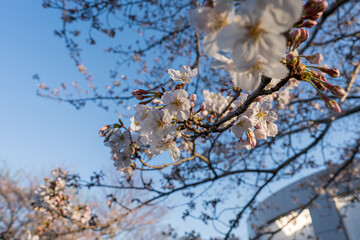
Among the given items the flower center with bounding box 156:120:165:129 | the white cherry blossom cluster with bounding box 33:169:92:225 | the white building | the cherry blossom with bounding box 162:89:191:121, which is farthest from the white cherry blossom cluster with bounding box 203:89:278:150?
the white building

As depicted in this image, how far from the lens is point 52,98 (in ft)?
15.0

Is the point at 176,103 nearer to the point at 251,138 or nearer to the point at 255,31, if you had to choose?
the point at 251,138

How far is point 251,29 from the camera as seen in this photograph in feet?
1.91

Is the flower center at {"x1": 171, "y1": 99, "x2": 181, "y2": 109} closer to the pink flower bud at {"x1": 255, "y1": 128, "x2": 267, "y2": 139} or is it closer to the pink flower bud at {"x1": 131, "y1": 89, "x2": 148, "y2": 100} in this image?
the pink flower bud at {"x1": 131, "y1": 89, "x2": 148, "y2": 100}

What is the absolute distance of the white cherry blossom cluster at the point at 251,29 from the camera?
0.55 metres

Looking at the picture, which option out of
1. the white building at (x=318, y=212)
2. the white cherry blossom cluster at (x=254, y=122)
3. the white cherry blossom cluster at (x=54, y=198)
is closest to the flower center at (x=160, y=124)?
the white cherry blossom cluster at (x=254, y=122)

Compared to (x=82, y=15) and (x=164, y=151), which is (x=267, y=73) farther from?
(x=82, y=15)

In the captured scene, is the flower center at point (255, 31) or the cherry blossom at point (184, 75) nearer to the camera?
the flower center at point (255, 31)

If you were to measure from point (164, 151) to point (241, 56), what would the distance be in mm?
863

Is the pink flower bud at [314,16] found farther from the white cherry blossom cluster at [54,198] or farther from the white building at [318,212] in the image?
the white building at [318,212]

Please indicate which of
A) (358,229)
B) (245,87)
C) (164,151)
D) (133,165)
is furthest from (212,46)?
(358,229)

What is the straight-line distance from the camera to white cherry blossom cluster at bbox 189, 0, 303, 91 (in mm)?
550

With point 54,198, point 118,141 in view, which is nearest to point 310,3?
point 118,141

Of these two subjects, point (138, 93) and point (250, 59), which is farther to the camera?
point (138, 93)
